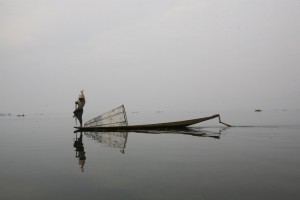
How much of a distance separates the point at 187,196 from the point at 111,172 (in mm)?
3431

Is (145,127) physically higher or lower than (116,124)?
lower

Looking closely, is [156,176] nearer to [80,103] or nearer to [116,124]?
[80,103]

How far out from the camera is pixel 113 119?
24562 millimetres

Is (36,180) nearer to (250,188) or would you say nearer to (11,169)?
(11,169)

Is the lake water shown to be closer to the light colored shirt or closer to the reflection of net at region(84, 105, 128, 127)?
the light colored shirt

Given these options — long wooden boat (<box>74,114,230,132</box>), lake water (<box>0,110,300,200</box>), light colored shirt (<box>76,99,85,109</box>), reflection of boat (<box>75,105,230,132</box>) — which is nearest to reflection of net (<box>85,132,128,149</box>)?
reflection of boat (<box>75,105,230,132</box>)

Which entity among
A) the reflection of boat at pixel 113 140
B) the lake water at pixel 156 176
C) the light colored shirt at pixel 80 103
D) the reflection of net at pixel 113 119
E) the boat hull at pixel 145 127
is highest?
the light colored shirt at pixel 80 103

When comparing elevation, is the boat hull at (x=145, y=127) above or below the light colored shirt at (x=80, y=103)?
below

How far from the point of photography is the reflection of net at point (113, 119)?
23.8m

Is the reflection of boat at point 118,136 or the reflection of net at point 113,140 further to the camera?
the reflection of boat at point 118,136

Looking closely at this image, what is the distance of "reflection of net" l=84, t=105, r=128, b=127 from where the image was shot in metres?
23.8

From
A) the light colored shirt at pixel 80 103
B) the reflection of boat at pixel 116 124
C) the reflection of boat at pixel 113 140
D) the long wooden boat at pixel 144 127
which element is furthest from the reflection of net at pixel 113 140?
the light colored shirt at pixel 80 103

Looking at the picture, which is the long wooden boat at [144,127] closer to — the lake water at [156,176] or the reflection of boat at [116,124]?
the reflection of boat at [116,124]

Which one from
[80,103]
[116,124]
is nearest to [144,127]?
[116,124]
